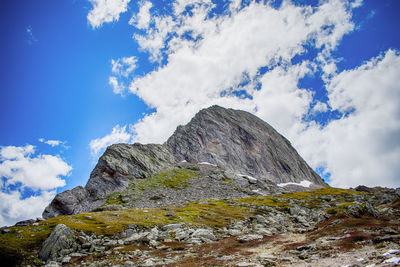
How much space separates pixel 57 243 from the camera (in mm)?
29484

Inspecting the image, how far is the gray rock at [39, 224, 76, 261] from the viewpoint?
2822cm

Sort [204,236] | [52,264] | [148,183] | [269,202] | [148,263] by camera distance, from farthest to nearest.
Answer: [148,183], [269,202], [204,236], [52,264], [148,263]

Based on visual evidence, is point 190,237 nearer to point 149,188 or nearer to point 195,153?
point 149,188

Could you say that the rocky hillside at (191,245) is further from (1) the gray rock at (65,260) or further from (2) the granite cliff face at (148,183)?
(2) the granite cliff face at (148,183)

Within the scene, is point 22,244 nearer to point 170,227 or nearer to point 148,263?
point 148,263

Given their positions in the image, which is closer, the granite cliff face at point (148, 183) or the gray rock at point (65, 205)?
the gray rock at point (65, 205)

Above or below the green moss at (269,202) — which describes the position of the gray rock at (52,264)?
below

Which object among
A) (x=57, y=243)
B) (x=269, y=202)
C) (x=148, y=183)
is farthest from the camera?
(x=148, y=183)

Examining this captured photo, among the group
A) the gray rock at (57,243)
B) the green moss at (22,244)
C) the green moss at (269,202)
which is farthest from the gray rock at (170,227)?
the green moss at (269,202)

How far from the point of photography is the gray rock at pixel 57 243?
28219 millimetres

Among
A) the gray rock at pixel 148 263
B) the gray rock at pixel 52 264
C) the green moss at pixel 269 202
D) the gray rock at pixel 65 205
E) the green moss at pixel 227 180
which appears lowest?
the gray rock at pixel 148 263

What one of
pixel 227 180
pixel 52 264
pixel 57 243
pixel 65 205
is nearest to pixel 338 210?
pixel 52 264

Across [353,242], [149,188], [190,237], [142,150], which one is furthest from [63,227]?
[142,150]

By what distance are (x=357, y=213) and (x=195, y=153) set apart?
14545 cm
